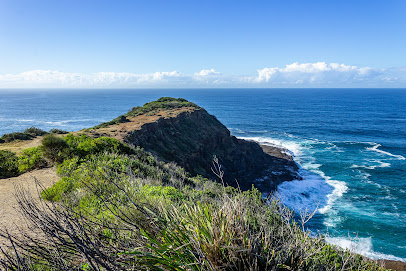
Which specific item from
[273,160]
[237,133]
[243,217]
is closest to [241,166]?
[273,160]

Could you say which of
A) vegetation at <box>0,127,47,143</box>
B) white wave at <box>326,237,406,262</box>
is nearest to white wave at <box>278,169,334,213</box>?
white wave at <box>326,237,406,262</box>

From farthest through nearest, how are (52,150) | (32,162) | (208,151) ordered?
(208,151) → (52,150) → (32,162)

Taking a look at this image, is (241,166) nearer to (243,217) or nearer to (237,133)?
(237,133)

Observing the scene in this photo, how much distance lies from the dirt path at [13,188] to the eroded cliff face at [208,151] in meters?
11.6

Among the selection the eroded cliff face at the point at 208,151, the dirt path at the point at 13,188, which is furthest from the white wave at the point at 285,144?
the dirt path at the point at 13,188

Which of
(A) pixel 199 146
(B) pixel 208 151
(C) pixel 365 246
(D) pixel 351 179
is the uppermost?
(A) pixel 199 146

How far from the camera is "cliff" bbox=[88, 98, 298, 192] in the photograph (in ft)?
89.5

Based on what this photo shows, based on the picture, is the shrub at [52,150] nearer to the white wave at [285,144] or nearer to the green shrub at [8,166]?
the green shrub at [8,166]

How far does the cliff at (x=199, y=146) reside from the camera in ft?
89.5

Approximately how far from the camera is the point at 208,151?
1359 inches

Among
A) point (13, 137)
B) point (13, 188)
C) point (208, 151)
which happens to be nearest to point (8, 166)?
point (13, 188)

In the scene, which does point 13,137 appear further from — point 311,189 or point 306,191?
point 311,189

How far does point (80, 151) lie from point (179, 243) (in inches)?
465

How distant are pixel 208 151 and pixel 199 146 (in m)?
2.45
